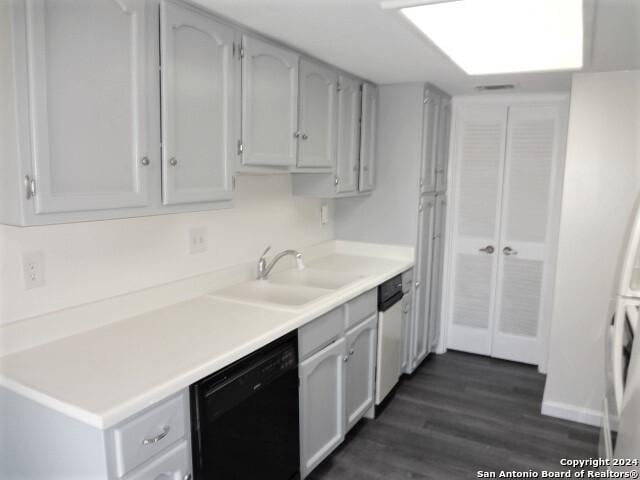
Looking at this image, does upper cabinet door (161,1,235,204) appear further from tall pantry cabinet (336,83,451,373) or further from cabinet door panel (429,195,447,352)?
cabinet door panel (429,195,447,352)

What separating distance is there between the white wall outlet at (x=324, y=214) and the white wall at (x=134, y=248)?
15.2 inches

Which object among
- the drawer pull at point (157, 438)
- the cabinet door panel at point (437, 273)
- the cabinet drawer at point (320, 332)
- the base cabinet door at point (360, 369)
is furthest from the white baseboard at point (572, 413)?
the drawer pull at point (157, 438)

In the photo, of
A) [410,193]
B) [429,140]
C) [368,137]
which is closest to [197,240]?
[368,137]

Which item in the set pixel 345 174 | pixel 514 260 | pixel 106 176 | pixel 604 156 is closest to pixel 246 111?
pixel 106 176

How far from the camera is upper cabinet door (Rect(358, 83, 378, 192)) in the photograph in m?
3.20

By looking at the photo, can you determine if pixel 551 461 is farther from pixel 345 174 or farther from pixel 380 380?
pixel 345 174

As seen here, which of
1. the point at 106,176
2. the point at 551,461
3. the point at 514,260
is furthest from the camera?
the point at 514,260

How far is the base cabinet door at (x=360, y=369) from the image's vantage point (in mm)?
2656

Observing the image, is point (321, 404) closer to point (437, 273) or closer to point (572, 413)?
point (572, 413)

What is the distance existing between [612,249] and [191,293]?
2384mm

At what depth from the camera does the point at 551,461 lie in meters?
2.66

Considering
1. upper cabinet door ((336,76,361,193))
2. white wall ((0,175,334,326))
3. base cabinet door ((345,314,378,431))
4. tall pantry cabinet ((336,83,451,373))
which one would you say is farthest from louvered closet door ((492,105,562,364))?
white wall ((0,175,334,326))

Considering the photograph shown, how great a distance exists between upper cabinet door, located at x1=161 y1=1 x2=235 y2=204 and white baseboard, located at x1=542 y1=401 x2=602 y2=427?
2.51 m

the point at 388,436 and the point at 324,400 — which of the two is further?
the point at 388,436
